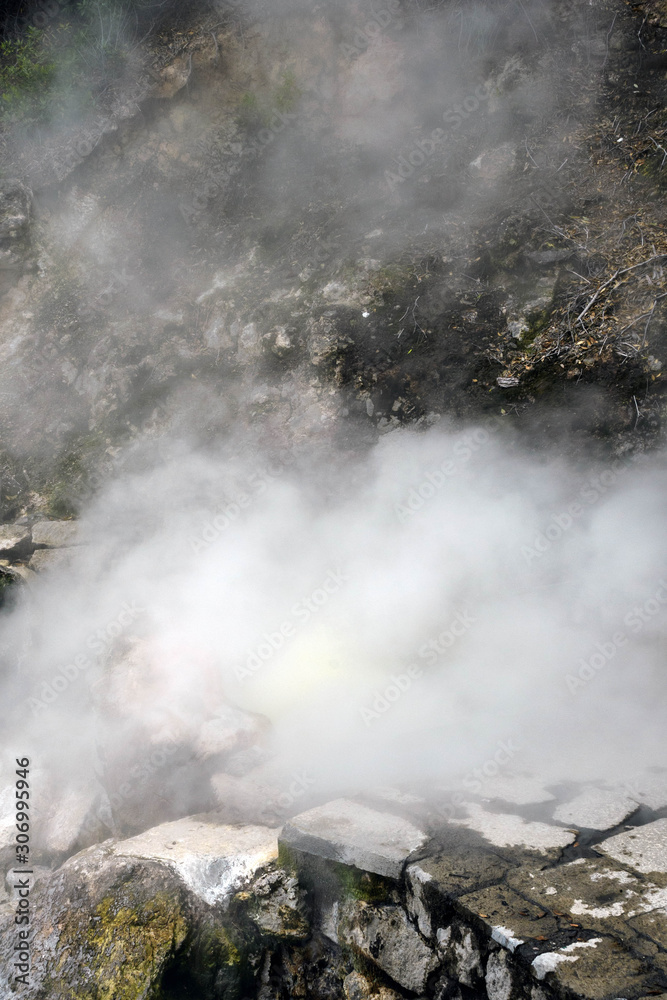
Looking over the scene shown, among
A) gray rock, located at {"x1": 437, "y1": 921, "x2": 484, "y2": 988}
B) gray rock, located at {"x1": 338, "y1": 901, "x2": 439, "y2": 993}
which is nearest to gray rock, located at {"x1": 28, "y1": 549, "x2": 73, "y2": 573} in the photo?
gray rock, located at {"x1": 338, "y1": 901, "x2": 439, "y2": 993}

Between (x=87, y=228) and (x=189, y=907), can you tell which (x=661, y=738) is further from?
(x=87, y=228)

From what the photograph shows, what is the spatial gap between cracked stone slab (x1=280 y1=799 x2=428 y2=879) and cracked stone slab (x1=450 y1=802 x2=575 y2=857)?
31 cm

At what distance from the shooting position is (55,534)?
193 inches

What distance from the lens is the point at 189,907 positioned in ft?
8.57

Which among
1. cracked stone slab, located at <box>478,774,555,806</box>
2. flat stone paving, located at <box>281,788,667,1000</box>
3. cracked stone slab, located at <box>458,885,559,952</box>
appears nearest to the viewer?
flat stone paving, located at <box>281,788,667,1000</box>

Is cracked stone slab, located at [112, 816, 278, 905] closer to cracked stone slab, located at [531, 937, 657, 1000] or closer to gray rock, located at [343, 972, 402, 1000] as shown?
gray rock, located at [343, 972, 402, 1000]

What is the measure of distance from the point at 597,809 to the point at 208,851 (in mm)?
2037

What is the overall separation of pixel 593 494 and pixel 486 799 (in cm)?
237

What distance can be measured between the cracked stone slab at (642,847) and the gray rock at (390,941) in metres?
0.92

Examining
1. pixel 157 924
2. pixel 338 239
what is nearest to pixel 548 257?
pixel 338 239

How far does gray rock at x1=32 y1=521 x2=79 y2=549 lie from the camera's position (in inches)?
191

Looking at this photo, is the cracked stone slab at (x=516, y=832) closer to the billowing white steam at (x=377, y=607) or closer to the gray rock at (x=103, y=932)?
the billowing white steam at (x=377, y=607)

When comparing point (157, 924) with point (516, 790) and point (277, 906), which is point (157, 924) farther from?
point (516, 790)

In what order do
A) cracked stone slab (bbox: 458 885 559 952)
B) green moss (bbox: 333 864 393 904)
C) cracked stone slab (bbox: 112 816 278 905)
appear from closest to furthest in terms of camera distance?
cracked stone slab (bbox: 458 885 559 952) < green moss (bbox: 333 864 393 904) < cracked stone slab (bbox: 112 816 278 905)
